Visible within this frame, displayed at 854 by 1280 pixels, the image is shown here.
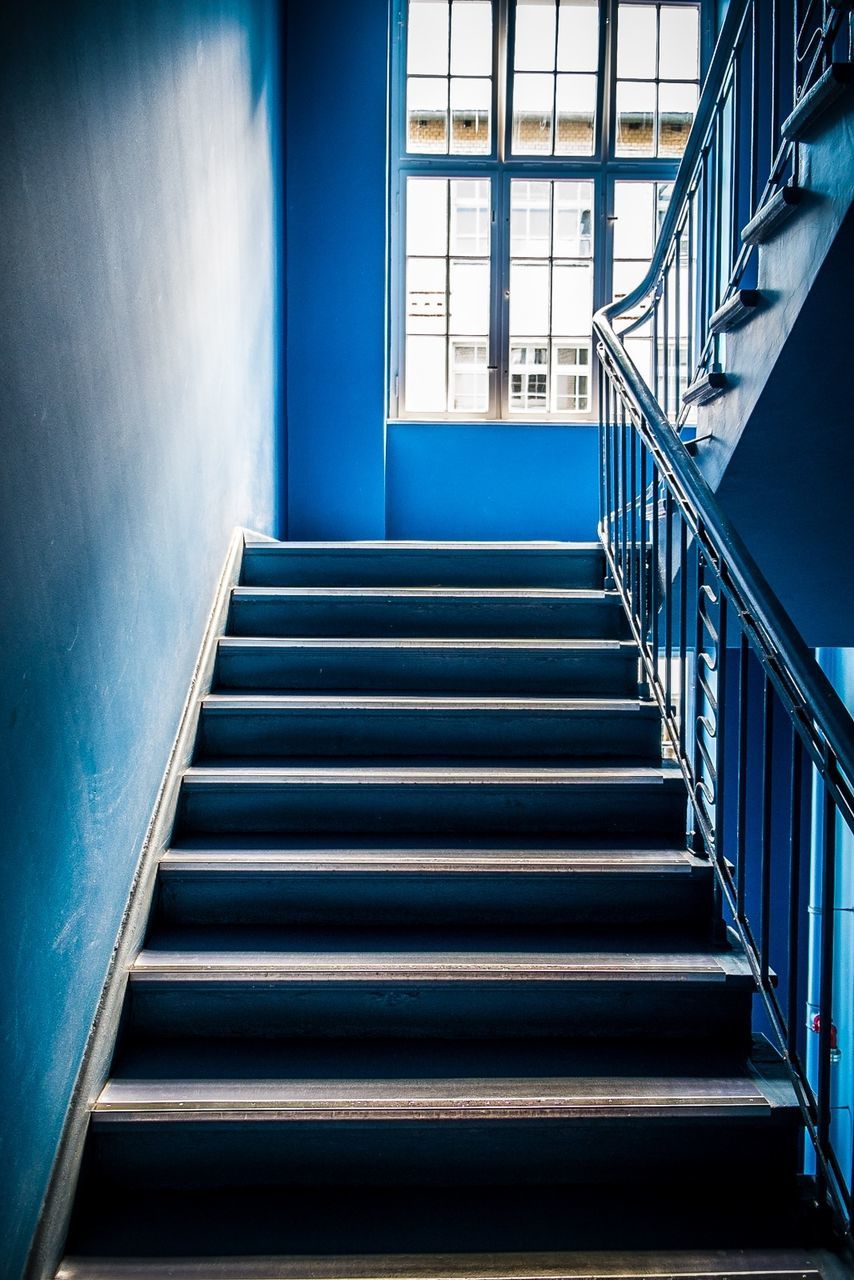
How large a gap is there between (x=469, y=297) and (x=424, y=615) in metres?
3.25

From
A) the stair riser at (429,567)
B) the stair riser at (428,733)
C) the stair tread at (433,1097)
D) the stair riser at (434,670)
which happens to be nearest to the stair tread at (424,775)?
the stair riser at (428,733)

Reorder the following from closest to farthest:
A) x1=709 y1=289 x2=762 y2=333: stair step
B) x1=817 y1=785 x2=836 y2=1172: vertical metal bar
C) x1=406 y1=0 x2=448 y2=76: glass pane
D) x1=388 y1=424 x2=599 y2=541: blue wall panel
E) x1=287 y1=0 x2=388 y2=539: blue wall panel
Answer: x1=817 y1=785 x2=836 y2=1172: vertical metal bar
x1=709 y1=289 x2=762 y2=333: stair step
x1=287 y1=0 x2=388 y2=539: blue wall panel
x1=388 y1=424 x2=599 y2=541: blue wall panel
x1=406 y1=0 x2=448 y2=76: glass pane

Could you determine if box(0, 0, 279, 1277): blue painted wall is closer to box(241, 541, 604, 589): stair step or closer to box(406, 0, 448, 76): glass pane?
box(241, 541, 604, 589): stair step

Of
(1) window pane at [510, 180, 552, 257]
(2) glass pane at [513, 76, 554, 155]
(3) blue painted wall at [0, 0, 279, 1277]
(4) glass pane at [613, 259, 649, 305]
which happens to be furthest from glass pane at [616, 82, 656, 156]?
(3) blue painted wall at [0, 0, 279, 1277]

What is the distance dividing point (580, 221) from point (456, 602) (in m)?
3.60

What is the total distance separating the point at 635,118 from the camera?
559 cm

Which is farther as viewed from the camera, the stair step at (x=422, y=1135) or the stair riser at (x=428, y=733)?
the stair riser at (x=428, y=733)

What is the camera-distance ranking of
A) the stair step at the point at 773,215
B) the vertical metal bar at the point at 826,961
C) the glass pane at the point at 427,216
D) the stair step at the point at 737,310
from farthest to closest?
the glass pane at the point at 427,216 → the stair step at the point at 737,310 → the stair step at the point at 773,215 → the vertical metal bar at the point at 826,961

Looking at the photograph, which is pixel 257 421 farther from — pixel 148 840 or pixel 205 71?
pixel 148 840

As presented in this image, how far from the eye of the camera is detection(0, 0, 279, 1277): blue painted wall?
151 cm

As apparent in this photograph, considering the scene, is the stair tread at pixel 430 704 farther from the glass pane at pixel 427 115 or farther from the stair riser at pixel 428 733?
the glass pane at pixel 427 115

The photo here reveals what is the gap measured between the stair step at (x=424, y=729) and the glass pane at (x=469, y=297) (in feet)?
11.9

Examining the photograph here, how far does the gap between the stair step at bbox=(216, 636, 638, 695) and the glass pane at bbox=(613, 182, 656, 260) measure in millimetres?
3675

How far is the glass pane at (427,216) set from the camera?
5582mm
